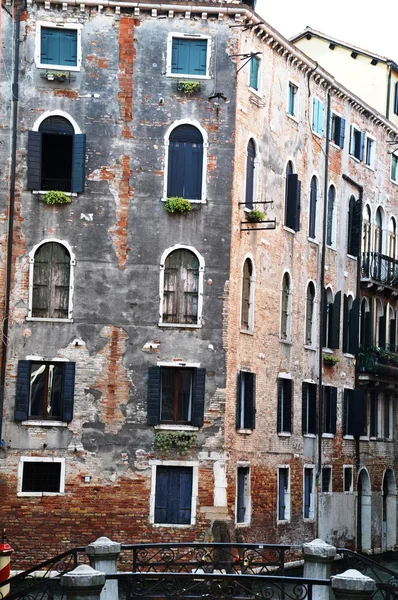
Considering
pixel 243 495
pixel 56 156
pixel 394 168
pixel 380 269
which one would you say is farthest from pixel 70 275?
pixel 394 168

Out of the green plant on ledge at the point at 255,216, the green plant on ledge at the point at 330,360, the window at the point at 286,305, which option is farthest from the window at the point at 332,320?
the green plant on ledge at the point at 255,216

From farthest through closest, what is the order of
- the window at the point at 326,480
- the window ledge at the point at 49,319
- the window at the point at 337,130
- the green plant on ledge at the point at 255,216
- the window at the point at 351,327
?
the window at the point at 351,327 < the window at the point at 337,130 < the window at the point at 326,480 < the green plant on ledge at the point at 255,216 < the window ledge at the point at 49,319

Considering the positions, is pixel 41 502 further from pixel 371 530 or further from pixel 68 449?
pixel 371 530

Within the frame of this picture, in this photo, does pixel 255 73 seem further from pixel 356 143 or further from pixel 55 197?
pixel 356 143

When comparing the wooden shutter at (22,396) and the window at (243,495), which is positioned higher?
the wooden shutter at (22,396)

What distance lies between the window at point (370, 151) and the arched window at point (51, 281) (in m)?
14.7

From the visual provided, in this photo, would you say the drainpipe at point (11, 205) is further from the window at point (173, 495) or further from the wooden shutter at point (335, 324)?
the wooden shutter at point (335, 324)

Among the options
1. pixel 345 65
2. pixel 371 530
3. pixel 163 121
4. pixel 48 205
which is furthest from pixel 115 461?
pixel 345 65

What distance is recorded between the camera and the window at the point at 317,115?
37888 millimetres

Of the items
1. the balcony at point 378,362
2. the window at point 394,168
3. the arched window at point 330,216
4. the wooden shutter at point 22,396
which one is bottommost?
the wooden shutter at point 22,396

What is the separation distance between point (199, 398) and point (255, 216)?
4.78 metres

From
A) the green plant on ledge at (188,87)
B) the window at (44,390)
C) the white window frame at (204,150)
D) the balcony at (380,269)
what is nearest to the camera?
the window at (44,390)

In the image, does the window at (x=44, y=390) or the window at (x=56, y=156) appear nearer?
the window at (x=44, y=390)

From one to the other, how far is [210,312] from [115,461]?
13.4 ft
